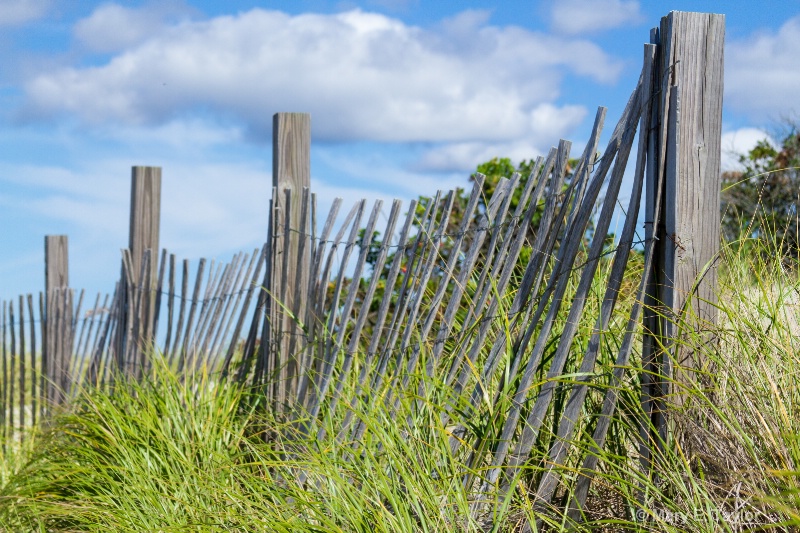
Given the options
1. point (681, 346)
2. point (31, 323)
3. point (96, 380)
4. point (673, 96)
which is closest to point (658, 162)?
point (673, 96)

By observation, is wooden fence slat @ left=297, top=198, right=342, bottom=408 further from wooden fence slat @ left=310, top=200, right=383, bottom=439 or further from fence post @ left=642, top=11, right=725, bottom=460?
fence post @ left=642, top=11, right=725, bottom=460

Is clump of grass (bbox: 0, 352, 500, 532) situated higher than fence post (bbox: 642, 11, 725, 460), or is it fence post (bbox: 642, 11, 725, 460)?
fence post (bbox: 642, 11, 725, 460)

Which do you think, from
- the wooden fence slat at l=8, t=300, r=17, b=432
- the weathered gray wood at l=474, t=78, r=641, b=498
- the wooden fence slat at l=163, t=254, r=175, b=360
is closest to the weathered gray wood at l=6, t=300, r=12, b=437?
the wooden fence slat at l=8, t=300, r=17, b=432

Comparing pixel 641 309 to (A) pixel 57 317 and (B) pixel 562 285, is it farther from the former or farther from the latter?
(A) pixel 57 317

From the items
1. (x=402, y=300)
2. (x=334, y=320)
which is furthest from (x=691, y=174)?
(x=334, y=320)

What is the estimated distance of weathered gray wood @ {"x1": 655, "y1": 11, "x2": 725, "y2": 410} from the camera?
8.73ft

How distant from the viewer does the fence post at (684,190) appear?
2.66 meters

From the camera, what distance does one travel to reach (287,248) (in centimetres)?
456

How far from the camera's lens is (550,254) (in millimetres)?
3031

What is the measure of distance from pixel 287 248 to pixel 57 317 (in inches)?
144

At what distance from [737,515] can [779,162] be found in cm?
932

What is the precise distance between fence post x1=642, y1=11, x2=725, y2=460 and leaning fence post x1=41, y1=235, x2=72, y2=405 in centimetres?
571

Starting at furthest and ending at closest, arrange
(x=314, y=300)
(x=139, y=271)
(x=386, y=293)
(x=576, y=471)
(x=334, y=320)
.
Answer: (x=139, y=271) → (x=314, y=300) → (x=334, y=320) → (x=386, y=293) → (x=576, y=471)

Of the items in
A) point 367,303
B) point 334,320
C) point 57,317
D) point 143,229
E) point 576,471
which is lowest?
point 57,317
